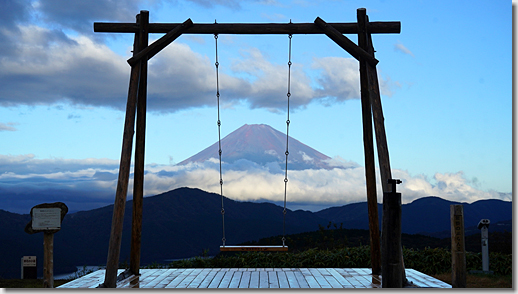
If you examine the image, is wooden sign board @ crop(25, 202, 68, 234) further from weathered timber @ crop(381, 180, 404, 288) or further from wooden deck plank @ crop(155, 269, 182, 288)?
weathered timber @ crop(381, 180, 404, 288)

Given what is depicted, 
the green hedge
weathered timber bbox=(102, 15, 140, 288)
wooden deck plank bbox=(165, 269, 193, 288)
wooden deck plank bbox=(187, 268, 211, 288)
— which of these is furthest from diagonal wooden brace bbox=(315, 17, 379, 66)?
the green hedge

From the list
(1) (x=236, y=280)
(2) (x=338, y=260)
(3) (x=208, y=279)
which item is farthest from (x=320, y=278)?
Result: (2) (x=338, y=260)

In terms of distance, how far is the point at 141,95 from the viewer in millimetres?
6242

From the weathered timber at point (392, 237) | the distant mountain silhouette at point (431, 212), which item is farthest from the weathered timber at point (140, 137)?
the distant mountain silhouette at point (431, 212)

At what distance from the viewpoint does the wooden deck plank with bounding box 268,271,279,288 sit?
18.7 feet

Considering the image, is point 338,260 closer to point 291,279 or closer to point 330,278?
point 330,278

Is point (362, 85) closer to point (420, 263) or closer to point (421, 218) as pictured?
point (420, 263)

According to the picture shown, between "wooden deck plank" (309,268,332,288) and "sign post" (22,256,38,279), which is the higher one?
"wooden deck plank" (309,268,332,288)

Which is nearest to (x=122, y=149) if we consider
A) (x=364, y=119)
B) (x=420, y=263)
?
(x=364, y=119)

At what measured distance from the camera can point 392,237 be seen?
4613 mm

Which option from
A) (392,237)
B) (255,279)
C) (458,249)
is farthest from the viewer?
(255,279)

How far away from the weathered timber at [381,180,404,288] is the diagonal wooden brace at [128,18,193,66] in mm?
3372

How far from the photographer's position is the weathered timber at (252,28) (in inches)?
249

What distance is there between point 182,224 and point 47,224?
1954 centimetres
